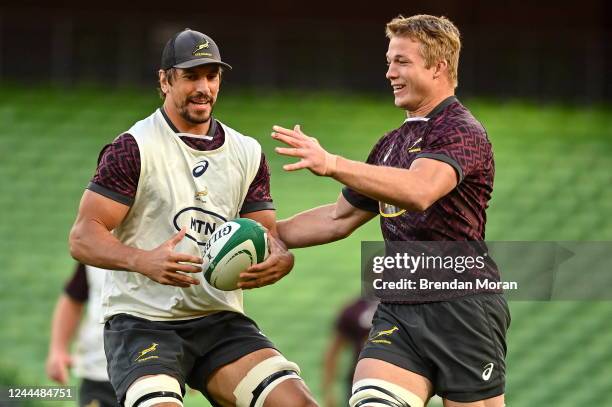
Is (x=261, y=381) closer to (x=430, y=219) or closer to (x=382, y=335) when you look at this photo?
(x=382, y=335)

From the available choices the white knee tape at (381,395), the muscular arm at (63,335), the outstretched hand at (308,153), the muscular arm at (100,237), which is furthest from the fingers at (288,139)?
the muscular arm at (63,335)

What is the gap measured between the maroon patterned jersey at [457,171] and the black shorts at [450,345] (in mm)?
331

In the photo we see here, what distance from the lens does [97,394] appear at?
7.12 meters

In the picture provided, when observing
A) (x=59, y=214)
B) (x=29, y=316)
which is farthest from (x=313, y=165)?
(x=59, y=214)

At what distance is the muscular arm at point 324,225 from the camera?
6.10 m

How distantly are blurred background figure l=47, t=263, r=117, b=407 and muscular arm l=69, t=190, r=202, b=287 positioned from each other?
159 centimetres

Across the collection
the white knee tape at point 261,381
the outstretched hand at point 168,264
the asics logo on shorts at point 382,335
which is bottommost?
the white knee tape at point 261,381

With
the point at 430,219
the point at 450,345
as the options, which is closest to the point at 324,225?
the point at 430,219

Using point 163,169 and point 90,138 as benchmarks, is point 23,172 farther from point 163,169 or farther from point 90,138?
point 163,169

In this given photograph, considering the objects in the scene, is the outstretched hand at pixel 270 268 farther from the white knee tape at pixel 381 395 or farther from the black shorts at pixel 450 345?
the white knee tape at pixel 381 395

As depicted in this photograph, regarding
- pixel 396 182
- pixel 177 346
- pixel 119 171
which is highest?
pixel 396 182

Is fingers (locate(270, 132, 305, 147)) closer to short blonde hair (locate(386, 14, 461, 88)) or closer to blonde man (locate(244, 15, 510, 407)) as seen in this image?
blonde man (locate(244, 15, 510, 407))

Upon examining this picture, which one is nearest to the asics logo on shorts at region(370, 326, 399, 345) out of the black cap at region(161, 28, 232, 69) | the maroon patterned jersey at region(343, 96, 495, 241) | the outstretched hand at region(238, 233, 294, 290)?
the maroon patterned jersey at region(343, 96, 495, 241)

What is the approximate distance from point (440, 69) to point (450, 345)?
1.28 m
